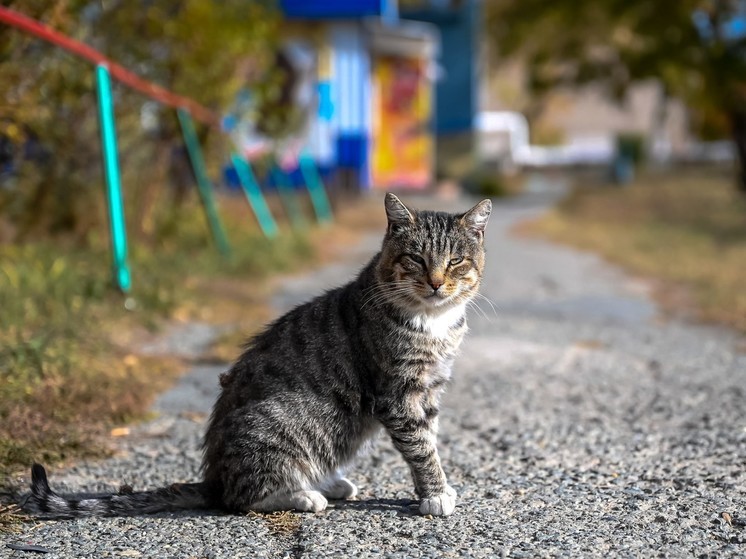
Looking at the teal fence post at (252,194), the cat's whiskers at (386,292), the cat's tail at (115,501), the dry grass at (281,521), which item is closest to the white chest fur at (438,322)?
the cat's whiskers at (386,292)

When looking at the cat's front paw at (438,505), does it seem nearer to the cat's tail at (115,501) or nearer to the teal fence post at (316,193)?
the cat's tail at (115,501)

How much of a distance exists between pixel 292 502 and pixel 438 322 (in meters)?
0.94

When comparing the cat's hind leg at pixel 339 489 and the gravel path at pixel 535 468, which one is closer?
the gravel path at pixel 535 468

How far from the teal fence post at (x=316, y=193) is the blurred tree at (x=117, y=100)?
3979mm

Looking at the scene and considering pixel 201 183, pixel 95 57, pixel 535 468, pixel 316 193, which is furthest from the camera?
pixel 316 193

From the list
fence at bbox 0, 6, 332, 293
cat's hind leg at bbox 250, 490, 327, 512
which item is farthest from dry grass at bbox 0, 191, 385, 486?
cat's hind leg at bbox 250, 490, 327, 512

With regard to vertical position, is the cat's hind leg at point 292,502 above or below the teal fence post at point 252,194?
below

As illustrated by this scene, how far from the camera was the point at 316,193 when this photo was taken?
14891 mm

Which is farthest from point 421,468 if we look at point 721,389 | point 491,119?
point 491,119

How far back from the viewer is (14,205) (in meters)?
8.34

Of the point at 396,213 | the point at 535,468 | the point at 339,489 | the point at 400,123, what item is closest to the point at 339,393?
the point at 339,489

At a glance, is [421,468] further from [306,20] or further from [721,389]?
[306,20]

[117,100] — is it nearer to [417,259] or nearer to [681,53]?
[417,259]

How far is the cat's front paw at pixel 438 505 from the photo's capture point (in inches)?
143
